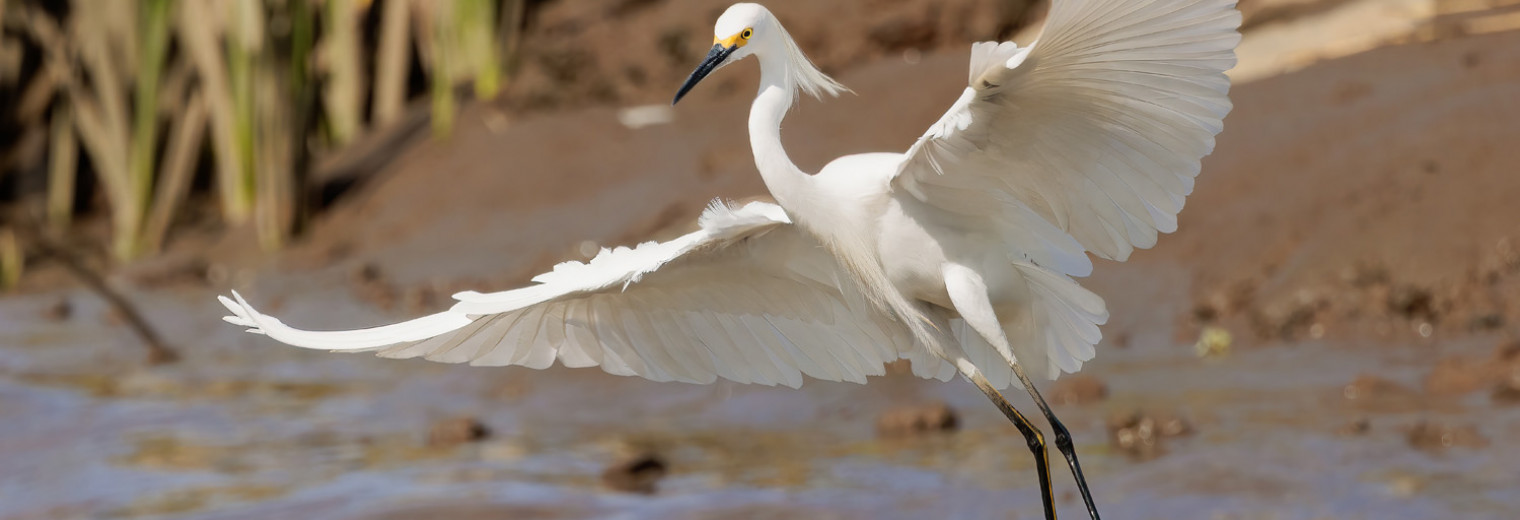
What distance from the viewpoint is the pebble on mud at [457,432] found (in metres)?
7.17

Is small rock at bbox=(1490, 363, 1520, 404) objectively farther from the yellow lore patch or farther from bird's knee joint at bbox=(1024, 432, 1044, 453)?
the yellow lore patch

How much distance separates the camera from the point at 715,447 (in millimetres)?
6996

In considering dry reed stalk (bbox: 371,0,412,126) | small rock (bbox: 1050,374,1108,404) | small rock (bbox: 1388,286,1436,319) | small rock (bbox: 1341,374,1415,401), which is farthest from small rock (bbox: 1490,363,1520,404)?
dry reed stalk (bbox: 371,0,412,126)

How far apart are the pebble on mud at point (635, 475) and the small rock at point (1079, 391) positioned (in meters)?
1.74

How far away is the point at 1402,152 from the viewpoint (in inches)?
302

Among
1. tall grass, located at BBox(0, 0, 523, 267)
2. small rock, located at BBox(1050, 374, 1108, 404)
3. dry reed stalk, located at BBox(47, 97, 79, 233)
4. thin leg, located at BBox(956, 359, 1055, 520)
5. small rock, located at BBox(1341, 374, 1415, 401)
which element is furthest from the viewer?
dry reed stalk, located at BBox(47, 97, 79, 233)

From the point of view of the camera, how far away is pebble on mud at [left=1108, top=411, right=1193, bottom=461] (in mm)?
6152

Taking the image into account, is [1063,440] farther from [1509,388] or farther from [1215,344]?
[1215,344]

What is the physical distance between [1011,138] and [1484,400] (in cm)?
345

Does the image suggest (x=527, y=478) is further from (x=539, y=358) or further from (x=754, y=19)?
(x=754, y=19)

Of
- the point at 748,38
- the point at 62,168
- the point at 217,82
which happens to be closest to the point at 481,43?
the point at 217,82

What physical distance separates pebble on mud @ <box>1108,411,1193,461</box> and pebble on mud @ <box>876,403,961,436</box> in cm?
74

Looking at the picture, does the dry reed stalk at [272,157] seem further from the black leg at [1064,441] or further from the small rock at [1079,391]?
the black leg at [1064,441]

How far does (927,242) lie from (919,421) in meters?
2.84
